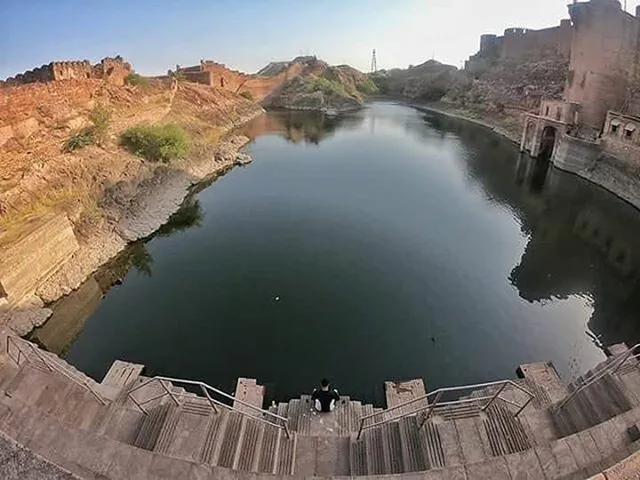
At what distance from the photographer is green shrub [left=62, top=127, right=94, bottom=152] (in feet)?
72.1

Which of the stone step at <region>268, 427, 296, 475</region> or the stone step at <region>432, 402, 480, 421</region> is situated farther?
the stone step at <region>432, 402, 480, 421</region>

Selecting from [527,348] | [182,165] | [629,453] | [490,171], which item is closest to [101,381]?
[629,453]

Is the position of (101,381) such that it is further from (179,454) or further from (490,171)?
A: (490,171)

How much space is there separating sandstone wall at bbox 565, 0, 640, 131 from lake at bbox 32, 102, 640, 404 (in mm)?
8104

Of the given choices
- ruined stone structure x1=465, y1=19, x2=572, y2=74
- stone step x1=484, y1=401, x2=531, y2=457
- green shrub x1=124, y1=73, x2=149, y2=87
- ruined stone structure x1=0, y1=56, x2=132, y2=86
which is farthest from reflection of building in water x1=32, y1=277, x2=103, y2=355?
ruined stone structure x1=465, y1=19, x2=572, y2=74

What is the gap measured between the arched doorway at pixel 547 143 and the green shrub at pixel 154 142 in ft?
98.5

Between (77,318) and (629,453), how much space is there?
1560 centimetres

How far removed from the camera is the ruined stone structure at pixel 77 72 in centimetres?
3050

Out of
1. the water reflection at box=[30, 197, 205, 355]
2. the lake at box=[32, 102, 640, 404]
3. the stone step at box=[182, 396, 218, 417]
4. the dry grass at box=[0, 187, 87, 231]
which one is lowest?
the lake at box=[32, 102, 640, 404]

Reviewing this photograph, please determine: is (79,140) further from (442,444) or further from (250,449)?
(442,444)

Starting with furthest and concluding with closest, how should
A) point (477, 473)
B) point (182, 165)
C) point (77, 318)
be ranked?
point (182, 165)
point (77, 318)
point (477, 473)

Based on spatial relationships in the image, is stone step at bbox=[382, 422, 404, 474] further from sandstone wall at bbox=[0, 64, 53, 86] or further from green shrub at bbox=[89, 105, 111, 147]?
sandstone wall at bbox=[0, 64, 53, 86]

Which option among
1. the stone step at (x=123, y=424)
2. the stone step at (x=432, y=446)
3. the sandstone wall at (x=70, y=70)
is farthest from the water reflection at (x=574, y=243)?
the sandstone wall at (x=70, y=70)

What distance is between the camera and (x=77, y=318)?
14898 millimetres
